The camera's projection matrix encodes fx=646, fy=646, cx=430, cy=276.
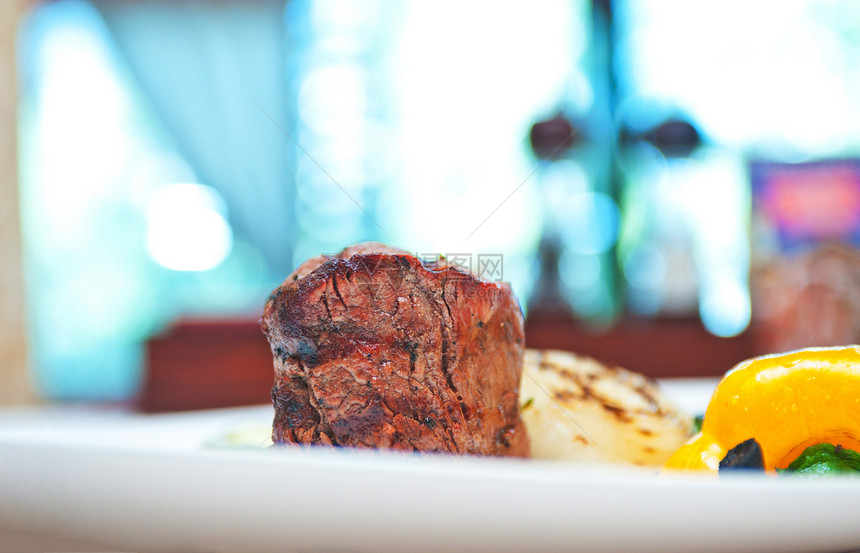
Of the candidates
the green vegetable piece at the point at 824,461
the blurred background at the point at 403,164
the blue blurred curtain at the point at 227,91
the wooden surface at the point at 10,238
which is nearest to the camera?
the green vegetable piece at the point at 824,461

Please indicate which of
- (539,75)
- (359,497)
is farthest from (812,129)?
(359,497)

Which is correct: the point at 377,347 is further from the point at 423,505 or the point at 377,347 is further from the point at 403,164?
the point at 403,164

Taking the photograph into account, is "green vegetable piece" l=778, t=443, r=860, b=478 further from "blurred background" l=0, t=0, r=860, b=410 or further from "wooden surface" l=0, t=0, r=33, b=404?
Result: "wooden surface" l=0, t=0, r=33, b=404

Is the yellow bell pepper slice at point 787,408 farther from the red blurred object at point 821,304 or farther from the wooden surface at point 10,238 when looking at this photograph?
the wooden surface at point 10,238

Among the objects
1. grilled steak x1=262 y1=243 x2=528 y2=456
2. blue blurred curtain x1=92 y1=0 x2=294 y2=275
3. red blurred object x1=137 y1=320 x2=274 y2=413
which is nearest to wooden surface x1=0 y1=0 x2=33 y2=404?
blue blurred curtain x1=92 y1=0 x2=294 y2=275

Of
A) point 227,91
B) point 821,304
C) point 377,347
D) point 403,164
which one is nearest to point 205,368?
point 403,164

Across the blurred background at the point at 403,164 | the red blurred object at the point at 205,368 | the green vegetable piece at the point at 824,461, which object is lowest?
the red blurred object at the point at 205,368

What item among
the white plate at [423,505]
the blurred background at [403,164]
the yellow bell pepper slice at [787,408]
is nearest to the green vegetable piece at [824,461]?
Result: the yellow bell pepper slice at [787,408]
